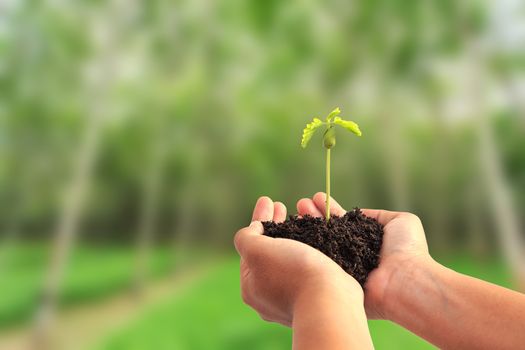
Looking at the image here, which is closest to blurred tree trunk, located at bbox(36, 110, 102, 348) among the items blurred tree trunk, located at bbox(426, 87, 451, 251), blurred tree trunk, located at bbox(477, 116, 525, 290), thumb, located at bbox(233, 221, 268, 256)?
thumb, located at bbox(233, 221, 268, 256)

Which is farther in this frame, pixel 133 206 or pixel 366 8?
pixel 133 206

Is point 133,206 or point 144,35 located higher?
point 144,35

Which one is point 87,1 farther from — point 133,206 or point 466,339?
point 133,206

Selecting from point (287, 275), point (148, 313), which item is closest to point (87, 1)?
point (148, 313)

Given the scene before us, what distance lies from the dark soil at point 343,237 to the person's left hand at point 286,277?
0.11m

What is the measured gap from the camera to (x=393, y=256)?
2.46 ft

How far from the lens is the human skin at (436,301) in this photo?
0.61 metres

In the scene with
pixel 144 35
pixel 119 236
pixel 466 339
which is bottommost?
pixel 119 236

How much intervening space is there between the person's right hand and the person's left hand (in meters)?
0.10

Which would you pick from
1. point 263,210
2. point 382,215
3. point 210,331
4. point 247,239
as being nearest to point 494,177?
point 210,331

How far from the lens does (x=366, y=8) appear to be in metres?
3.78

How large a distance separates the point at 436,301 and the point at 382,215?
0.26 meters

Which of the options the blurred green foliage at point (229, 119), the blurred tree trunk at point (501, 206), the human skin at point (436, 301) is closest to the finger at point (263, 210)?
the human skin at point (436, 301)

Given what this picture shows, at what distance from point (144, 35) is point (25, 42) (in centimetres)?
142
